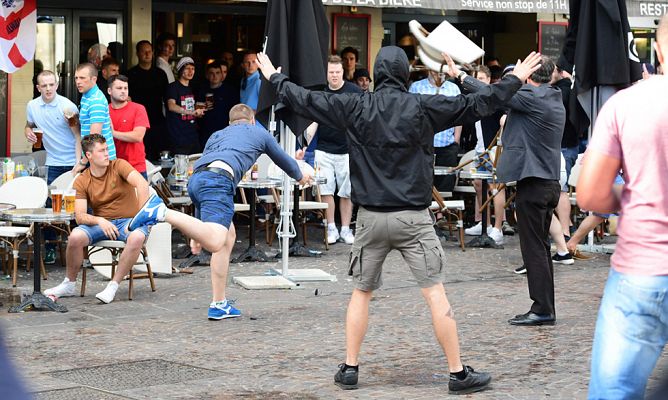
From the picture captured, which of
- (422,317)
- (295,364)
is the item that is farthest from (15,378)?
(422,317)

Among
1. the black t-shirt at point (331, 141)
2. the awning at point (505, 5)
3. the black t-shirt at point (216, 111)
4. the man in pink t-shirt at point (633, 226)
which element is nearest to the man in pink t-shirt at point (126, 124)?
the black t-shirt at point (331, 141)

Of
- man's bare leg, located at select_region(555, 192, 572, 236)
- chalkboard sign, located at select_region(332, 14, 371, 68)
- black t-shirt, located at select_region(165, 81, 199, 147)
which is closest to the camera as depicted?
man's bare leg, located at select_region(555, 192, 572, 236)

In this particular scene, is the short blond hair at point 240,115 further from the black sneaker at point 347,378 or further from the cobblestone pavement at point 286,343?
the black sneaker at point 347,378

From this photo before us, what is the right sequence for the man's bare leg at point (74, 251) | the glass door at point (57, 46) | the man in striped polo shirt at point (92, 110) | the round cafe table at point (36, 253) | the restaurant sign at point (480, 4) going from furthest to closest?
1. the glass door at point (57, 46)
2. the restaurant sign at point (480, 4)
3. the man in striped polo shirt at point (92, 110)
4. the man's bare leg at point (74, 251)
5. the round cafe table at point (36, 253)

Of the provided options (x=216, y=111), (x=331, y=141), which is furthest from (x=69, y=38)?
(x=331, y=141)

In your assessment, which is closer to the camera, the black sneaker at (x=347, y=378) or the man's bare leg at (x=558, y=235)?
the black sneaker at (x=347, y=378)

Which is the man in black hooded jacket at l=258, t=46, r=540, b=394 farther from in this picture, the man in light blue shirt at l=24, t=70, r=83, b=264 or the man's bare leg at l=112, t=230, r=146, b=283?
the man in light blue shirt at l=24, t=70, r=83, b=264

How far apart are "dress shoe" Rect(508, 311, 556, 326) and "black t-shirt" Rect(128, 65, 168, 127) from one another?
7.33 meters

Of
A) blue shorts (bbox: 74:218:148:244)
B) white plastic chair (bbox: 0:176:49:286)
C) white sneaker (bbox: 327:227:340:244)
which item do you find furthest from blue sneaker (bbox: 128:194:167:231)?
white sneaker (bbox: 327:227:340:244)

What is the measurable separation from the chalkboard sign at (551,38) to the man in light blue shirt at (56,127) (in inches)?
352

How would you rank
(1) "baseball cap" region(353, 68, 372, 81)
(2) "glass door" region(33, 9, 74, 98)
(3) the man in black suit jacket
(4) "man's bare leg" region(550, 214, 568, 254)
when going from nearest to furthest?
(3) the man in black suit jacket < (4) "man's bare leg" region(550, 214, 568, 254) < (2) "glass door" region(33, 9, 74, 98) < (1) "baseball cap" region(353, 68, 372, 81)

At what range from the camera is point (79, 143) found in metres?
11.8

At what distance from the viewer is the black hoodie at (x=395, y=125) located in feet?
22.7

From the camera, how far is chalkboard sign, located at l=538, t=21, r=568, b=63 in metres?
18.5
